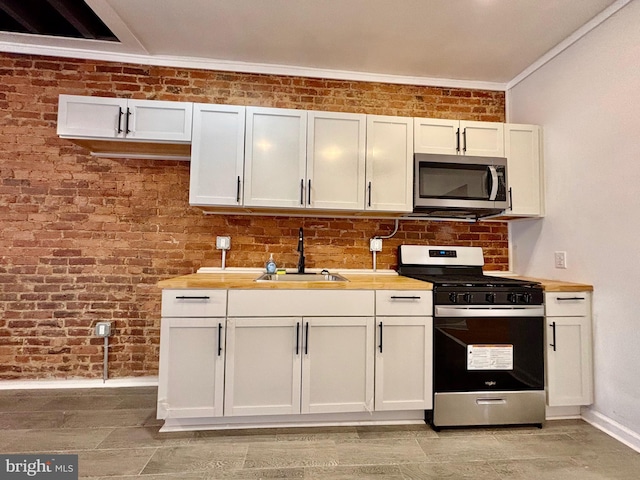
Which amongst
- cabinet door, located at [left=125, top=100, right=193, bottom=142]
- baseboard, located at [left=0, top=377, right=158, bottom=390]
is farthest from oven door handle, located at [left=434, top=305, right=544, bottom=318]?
baseboard, located at [left=0, top=377, right=158, bottom=390]

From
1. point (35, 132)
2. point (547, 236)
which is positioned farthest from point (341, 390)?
point (35, 132)

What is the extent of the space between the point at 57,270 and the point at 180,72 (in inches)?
74.3

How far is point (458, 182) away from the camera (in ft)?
8.23

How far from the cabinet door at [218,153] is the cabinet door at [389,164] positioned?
3.13ft

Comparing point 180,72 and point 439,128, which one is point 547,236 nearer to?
point 439,128

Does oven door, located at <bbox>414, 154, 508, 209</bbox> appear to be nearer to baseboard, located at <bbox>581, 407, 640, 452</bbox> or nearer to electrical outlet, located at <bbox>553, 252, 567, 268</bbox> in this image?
electrical outlet, located at <bbox>553, 252, 567, 268</bbox>

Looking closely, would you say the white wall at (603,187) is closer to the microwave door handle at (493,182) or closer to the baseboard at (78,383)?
the microwave door handle at (493,182)

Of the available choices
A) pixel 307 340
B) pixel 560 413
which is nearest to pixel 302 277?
pixel 307 340

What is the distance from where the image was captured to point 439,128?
2537 mm

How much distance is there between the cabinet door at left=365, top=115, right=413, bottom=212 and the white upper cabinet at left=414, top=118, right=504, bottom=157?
0.10 meters

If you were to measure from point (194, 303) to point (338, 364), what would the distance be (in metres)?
0.98

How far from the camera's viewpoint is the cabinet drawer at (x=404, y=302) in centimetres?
211

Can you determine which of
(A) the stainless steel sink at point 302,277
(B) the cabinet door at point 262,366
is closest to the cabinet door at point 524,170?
(A) the stainless steel sink at point 302,277

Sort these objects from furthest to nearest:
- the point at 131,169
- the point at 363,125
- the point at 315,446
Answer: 1. the point at 131,169
2. the point at 363,125
3. the point at 315,446
